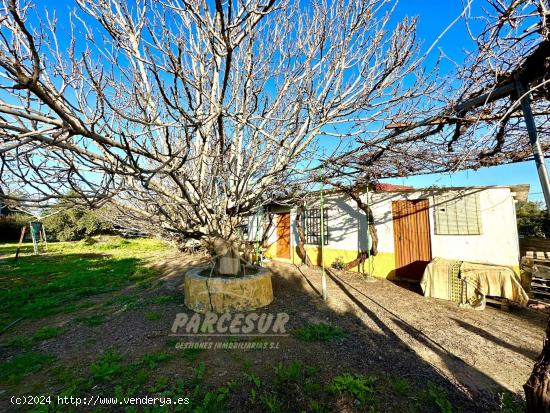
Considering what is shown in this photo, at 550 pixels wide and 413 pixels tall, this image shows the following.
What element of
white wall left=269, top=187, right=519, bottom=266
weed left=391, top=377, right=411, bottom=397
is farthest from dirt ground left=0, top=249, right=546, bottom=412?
white wall left=269, top=187, right=519, bottom=266

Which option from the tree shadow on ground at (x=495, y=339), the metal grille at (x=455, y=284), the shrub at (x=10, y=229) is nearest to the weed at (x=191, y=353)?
the tree shadow on ground at (x=495, y=339)

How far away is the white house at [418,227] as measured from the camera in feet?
19.2

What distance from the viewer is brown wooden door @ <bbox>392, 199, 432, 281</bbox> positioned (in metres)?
6.99

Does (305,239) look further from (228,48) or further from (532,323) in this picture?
(228,48)

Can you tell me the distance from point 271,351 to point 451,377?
2217mm

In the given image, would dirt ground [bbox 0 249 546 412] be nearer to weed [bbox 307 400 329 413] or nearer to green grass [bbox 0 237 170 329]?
weed [bbox 307 400 329 413]

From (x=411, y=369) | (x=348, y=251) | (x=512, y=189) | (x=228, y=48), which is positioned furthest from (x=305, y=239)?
(x=228, y=48)

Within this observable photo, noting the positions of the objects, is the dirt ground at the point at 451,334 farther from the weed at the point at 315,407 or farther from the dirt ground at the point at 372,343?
the weed at the point at 315,407

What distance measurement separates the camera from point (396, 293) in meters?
6.26

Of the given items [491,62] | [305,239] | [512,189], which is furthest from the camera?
[305,239]

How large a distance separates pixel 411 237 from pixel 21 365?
8.51 m

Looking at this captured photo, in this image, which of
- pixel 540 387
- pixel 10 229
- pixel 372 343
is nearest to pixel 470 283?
pixel 372 343

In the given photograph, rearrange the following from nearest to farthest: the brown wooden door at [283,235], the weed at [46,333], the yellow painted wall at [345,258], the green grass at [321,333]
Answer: the green grass at [321,333] → the weed at [46,333] → the yellow painted wall at [345,258] → the brown wooden door at [283,235]

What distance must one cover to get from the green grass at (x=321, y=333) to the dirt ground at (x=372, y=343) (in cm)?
13
